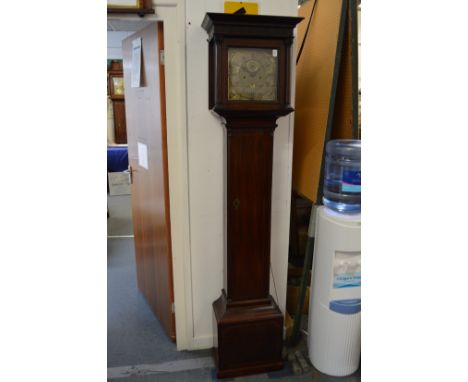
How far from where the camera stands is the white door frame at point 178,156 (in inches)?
64.8

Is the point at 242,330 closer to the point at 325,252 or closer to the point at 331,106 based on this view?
the point at 325,252

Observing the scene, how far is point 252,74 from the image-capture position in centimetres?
152

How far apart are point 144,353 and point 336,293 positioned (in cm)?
118

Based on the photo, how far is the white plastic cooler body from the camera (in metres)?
1.72

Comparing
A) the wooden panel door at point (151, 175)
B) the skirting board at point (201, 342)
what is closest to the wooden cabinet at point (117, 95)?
the wooden panel door at point (151, 175)

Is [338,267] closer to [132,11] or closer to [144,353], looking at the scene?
[144,353]

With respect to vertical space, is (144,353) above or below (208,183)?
below

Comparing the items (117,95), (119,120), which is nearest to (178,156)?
(119,120)

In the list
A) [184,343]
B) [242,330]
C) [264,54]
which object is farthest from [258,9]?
[184,343]

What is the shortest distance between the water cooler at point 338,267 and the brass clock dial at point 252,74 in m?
0.51

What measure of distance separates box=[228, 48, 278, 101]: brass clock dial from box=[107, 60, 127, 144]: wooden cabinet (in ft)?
17.6

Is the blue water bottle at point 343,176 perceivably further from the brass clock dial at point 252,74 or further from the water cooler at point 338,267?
the brass clock dial at point 252,74

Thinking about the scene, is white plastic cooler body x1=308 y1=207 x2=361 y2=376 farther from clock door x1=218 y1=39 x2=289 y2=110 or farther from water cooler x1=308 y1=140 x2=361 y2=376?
clock door x1=218 y1=39 x2=289 y2=110

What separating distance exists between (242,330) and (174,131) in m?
1.08
